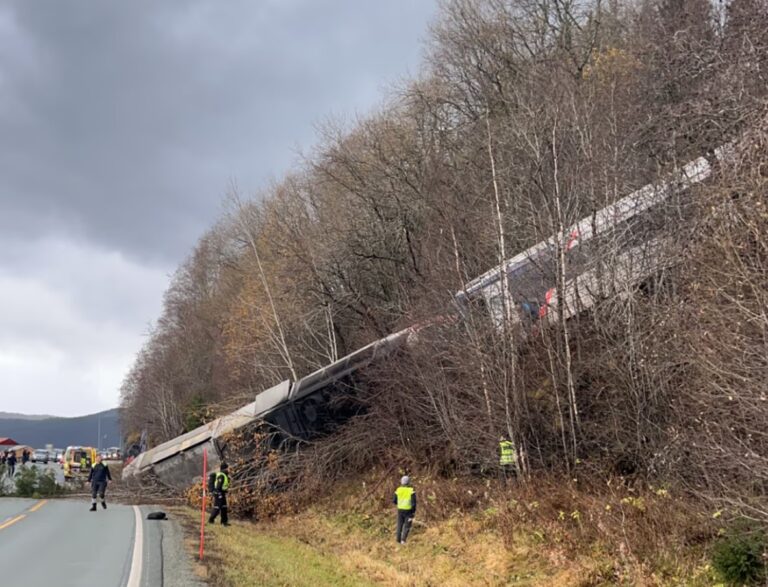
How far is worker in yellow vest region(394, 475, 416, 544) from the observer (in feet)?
46.8

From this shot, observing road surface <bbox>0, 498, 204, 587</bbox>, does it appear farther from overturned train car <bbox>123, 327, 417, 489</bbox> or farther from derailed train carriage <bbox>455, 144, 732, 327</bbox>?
derailed train carriage <bbox>455, 144, 732, 327</bbox>

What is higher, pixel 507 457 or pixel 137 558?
pixel 507 457

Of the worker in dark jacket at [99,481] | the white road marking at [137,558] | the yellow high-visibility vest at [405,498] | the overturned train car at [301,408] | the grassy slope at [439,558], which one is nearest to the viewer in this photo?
the white road marking at [137,558]

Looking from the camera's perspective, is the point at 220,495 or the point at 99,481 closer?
the point at 220,495

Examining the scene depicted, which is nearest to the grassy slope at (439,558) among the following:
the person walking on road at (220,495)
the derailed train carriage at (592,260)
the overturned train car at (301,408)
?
the person walking on road at (220,495)

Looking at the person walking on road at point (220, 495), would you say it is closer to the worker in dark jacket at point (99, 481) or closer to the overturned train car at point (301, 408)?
the overturned train car at point (301, 408)

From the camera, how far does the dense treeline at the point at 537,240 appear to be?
8.80 m

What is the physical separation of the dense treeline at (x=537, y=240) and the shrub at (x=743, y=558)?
0.54m

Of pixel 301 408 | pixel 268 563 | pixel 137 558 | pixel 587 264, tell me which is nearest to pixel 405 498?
pixel 268 563

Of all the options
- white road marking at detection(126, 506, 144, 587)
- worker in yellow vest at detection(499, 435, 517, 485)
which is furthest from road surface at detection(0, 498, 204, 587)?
Result: worker in yellow vest at detection(499, 435, 517, 485)

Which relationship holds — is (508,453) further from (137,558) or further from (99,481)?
(99,481)

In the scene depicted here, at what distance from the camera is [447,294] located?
52.2 feet

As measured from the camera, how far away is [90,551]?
10.9 metres

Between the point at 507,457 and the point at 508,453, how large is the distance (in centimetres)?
8
